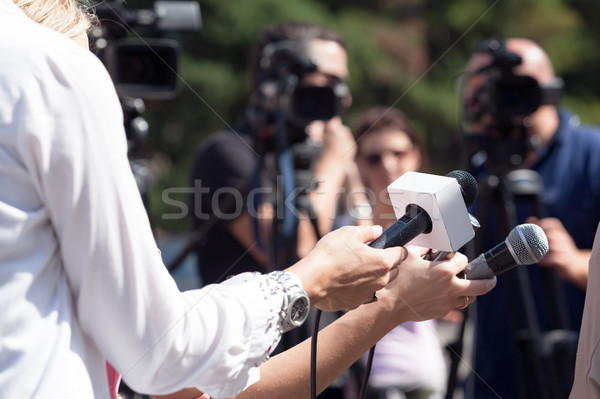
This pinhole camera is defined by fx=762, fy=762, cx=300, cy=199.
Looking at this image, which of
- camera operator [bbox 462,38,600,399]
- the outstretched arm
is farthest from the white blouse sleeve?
camera operator [bbox 462,38,600,399]

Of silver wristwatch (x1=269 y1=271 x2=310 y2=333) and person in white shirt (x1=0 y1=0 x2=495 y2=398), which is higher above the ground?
person in white shirt (x1=0 y1=0 x2=495 y2=398)

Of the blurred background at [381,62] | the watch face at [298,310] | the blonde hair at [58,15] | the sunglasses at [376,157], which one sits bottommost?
the blurred background at [381,62]

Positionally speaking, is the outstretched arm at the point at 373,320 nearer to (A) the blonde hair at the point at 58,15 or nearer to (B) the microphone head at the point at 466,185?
(B) the microphone head at the point at 466,185

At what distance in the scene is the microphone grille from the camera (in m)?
0.98

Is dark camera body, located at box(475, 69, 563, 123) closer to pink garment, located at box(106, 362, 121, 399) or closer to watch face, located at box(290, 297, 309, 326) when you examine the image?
watch face, located at box(290, 297, 309, 326)

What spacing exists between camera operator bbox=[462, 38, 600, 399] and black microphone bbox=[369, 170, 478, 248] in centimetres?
112

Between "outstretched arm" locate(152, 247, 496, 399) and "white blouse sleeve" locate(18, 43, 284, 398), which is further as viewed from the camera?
"outstretched arm" locate(152, 247, 496, 399)

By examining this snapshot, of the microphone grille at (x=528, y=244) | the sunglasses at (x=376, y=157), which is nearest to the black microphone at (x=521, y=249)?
the microphone grille at (x=528, y=244)

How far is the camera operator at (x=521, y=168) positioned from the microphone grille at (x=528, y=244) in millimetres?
1122

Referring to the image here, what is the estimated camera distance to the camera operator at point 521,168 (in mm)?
2135

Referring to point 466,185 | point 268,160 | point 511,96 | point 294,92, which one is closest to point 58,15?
point 466,185

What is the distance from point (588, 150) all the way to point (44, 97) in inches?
73.7

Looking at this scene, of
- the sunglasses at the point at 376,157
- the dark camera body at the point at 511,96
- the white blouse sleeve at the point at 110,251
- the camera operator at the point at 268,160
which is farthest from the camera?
the sunglasses at the point at 376,157

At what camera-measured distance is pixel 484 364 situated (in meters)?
2.25
